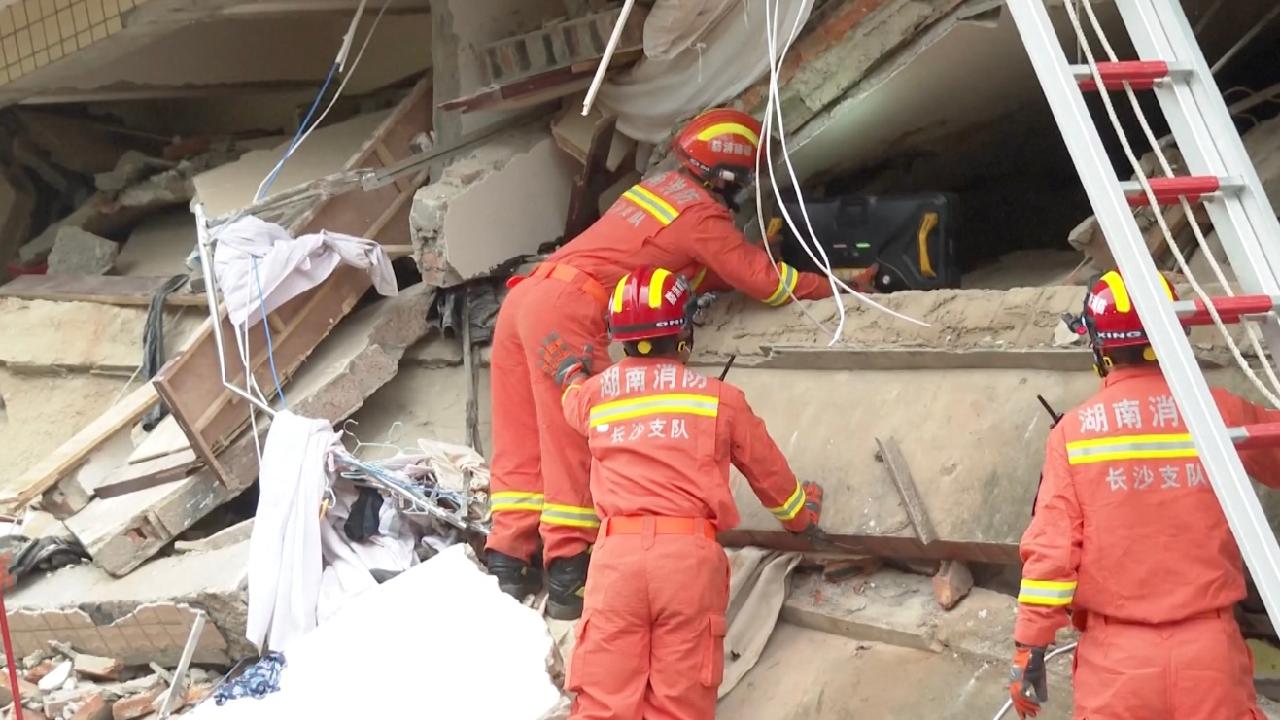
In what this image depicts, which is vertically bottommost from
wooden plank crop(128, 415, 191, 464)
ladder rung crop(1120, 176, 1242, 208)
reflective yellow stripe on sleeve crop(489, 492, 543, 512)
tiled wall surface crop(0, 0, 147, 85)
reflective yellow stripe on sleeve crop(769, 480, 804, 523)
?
wooden plank crop(128, 415, 191, 464)

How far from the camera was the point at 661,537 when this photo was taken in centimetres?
417

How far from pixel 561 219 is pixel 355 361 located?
4.34 ft

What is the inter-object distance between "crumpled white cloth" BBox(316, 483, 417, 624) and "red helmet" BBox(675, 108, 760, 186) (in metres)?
2.04

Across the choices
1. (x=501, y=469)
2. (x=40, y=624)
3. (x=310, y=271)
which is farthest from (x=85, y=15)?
(x=501, y=469)

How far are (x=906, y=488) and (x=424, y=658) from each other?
1.90m

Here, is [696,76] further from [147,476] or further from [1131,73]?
[147,476]

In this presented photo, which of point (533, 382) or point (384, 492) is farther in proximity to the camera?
point (384, 492)

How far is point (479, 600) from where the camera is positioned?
507 cm

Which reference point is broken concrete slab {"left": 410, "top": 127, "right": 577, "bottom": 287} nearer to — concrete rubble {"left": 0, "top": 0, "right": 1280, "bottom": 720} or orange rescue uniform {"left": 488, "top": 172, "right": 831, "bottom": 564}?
concrete rubble {"left": 0, "top": 0, "right": 1280, "bottom": 720}

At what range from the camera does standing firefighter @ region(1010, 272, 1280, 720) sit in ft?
10.9

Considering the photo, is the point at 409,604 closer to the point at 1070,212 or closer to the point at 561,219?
the point at 561,219

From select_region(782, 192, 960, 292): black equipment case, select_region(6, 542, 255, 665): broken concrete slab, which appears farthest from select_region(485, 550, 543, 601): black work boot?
select_region(782, 192, 960, 292): black equipment case

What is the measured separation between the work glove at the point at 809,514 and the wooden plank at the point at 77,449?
3.53 meters

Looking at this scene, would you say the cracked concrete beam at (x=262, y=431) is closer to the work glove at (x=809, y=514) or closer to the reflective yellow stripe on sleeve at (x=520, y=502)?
the reflective yellow stripe on sleeve at (x=520, y=502)
